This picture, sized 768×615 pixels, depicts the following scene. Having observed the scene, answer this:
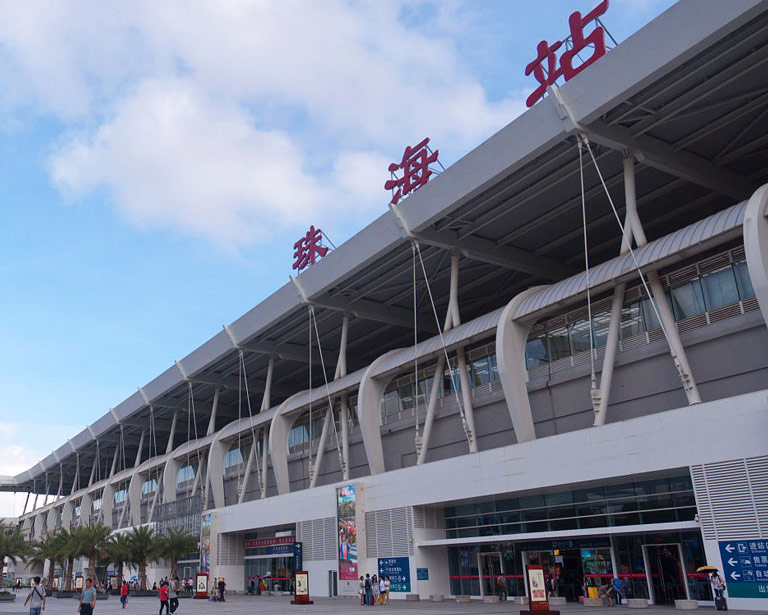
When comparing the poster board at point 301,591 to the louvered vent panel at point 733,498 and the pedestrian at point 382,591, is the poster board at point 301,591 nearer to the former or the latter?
the pedestrian at point 382,591

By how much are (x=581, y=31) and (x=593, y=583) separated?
2163 centimetres

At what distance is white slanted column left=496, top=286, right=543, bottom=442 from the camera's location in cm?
2950

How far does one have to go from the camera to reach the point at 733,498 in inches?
837

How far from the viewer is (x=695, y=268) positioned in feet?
86.7

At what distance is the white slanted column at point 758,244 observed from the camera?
22.0m

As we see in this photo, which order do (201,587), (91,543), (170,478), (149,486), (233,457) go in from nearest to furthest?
(201,587) → (91,543) → (233,457) → (170,478) → (149,486)

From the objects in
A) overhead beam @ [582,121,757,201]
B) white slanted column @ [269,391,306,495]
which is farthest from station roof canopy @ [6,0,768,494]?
white slanted column @ [269,391,306,495]

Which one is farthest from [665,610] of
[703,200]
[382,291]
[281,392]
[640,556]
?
[281,392]

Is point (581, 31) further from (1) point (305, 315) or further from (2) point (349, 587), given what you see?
(2) point (349, 587)

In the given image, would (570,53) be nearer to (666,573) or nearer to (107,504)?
(666,573)

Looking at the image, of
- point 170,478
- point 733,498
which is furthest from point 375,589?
point 170,478

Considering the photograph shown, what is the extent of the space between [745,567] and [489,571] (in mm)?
13346

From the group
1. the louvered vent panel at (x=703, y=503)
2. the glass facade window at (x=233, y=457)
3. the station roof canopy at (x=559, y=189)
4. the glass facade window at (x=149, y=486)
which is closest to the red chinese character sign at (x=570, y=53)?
the station roof canopy at (x=559, y=189)

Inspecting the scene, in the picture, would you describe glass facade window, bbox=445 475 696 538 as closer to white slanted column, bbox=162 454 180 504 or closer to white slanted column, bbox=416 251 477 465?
white slanted column, bbox=416 251 477 465
